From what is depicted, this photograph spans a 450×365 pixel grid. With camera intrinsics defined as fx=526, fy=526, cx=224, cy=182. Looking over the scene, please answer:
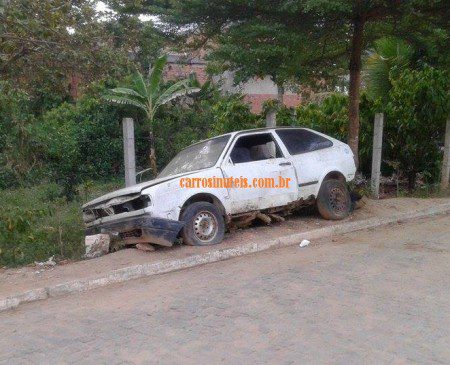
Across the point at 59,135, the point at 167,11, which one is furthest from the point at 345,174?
the point at 59,135

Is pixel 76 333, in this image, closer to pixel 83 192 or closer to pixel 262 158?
pixel 262 158

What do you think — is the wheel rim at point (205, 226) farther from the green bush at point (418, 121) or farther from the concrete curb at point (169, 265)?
the green bush at point (418, 121)

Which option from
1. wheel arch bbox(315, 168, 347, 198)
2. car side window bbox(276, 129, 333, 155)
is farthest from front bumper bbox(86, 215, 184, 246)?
wheel arch bbox(315, 168, 347, 198)

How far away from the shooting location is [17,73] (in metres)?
8.48

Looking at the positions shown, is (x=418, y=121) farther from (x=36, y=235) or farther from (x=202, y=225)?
(x=36, y=235)

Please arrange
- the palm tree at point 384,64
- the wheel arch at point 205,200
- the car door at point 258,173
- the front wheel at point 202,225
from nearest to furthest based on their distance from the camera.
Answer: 1. the front wheel at point 202,225
2. the wheel arch at point 205,200
3. the car door at point 258,173
4. the palm tree at point 384,64

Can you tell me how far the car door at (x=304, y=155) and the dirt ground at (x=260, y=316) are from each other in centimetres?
162

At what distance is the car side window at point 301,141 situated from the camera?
8867 mm

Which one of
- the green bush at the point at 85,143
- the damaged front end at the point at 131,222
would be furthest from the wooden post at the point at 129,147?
the green bush at the point at 85,143

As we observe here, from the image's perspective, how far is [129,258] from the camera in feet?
23.9

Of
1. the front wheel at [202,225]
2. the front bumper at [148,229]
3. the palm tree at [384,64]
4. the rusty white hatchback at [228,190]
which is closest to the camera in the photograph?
the front bumper at [148,229]

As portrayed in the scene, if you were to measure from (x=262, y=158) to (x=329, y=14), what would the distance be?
3.47m

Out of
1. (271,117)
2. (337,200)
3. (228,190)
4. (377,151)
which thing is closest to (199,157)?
(228,190)

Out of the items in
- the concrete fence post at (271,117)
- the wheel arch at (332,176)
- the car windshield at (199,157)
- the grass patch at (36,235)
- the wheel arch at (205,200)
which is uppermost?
the concrete fence post at (271,117)
